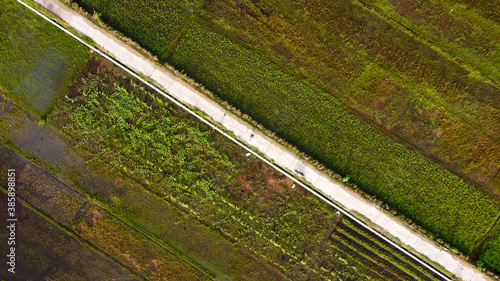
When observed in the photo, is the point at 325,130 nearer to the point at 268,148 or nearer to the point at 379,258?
the point at 268,148

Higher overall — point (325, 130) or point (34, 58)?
point (325, 130)

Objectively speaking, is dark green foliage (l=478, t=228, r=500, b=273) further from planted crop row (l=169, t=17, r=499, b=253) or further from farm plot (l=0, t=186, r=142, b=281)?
farm plot (l=0, t=186, r=142, b=281)

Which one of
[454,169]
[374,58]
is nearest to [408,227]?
[454,169]

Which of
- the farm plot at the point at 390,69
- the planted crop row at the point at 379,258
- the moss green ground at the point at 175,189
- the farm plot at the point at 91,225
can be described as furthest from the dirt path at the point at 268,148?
the farm plot at the point at 91,225

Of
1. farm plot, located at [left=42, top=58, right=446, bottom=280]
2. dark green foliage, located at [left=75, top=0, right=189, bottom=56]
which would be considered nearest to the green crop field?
farm plot, located at [left=42, top=58, right=446, bottom=280]

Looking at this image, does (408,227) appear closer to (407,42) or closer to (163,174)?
(407,42)

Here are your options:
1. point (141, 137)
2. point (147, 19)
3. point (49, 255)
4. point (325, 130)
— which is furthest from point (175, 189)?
point (147, 19)
